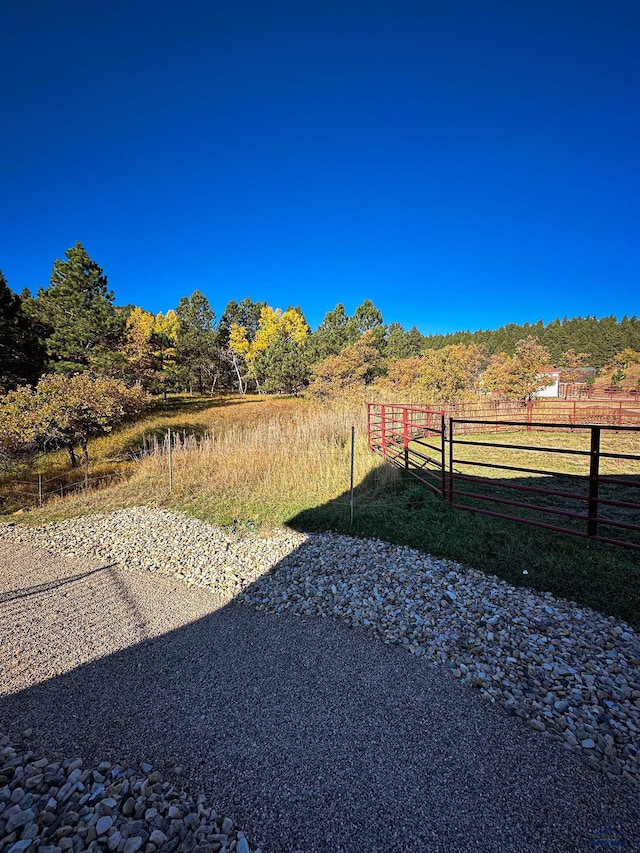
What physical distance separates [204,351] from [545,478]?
36.8 m

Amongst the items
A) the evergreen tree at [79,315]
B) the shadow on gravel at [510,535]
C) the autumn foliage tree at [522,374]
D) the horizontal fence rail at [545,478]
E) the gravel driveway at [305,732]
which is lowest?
the gravel driveway at [305,732]

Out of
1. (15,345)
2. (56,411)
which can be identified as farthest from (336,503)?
Result: (15,345)

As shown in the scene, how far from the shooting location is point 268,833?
175 cm

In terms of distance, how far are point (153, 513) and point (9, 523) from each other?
9.16 ft

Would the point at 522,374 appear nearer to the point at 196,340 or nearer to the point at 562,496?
the point at 562,496

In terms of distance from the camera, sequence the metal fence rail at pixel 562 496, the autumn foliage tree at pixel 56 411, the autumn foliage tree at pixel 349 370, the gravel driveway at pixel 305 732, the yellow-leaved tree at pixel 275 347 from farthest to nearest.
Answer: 1. the yellow-leaved tree at pixel 275 347
2. the autumn foliage tree at pixel 349 370
3. the autumn foliage tree at pixel 56 411
4. the metal fence rail at pixel 562 496
5. the gravel driveway at pixel 305 732

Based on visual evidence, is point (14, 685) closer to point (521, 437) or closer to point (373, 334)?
point (521, 437)

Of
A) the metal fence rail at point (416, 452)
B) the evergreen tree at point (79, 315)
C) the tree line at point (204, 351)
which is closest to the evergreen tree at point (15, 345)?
the tree line at point (204, 351)

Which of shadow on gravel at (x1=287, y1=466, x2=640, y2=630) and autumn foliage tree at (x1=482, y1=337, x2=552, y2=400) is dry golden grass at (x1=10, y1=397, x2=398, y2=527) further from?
autumn foliage tree at (x1=482, y1=337, x2=552, y2=400)

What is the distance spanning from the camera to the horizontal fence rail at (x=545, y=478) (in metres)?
4.29

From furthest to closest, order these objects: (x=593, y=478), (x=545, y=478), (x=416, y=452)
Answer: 1. (x=416, y=452)
2. (x=545, y=478)
3. (x=593, y=478)

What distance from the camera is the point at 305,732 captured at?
230 centimetres

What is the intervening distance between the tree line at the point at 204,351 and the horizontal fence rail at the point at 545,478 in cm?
813

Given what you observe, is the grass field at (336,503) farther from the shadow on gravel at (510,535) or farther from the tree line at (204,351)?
the tree line at (204,351)
